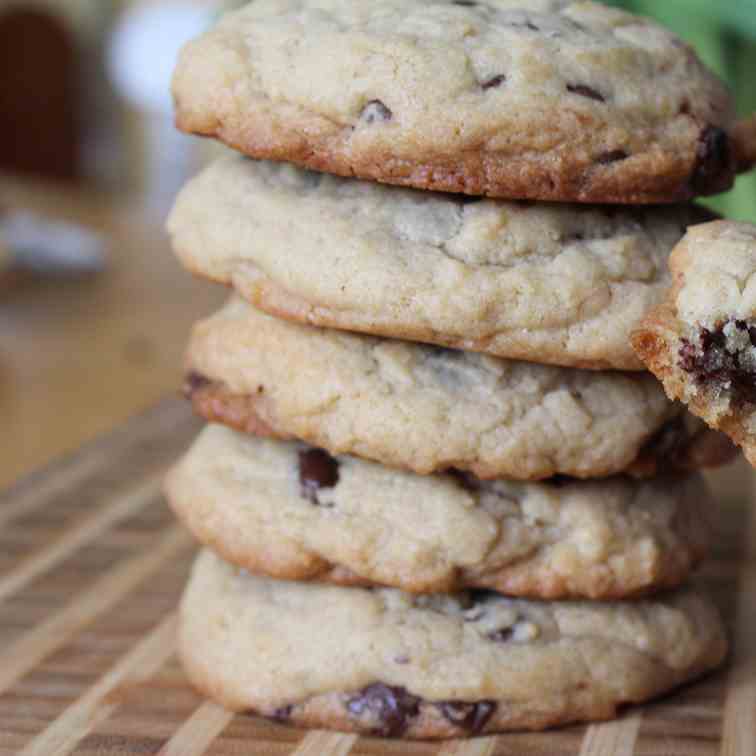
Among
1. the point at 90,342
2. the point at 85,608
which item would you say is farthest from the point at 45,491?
the point at 90,342

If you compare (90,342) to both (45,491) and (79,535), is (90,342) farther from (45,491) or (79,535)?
(79,535)

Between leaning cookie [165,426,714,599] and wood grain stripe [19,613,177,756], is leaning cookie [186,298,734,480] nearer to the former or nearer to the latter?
leaning cookie [165,426,714,599]

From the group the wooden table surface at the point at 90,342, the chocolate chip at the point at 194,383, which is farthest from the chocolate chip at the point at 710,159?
the wooden table surface at the point at 90,342

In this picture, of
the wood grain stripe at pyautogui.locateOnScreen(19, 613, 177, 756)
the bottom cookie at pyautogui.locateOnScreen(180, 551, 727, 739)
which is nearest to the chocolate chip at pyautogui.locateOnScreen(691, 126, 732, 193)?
the bottom cookie at pyautogui.locateOnScreen(180, 551, 727, 739)

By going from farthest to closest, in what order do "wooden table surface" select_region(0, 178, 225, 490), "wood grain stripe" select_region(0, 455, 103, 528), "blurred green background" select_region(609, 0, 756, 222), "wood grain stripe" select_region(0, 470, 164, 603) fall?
"blurred green background" select_region(609, 0, 756, 222) < "wooden table surface" select_region(0, 178, 225, 490) < "wood grain stripe" select_region(0, 455, 103, 528) < "wood grain stripe" select_region(0, 470, 164, 603)

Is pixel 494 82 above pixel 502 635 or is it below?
above

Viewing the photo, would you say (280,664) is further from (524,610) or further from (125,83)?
(125,83)
